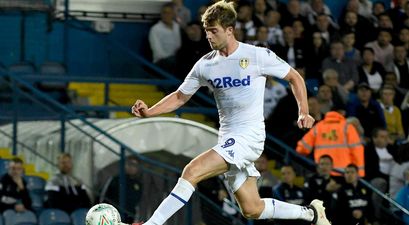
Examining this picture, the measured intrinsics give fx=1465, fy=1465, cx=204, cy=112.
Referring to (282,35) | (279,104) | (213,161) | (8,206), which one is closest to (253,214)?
(213,161)

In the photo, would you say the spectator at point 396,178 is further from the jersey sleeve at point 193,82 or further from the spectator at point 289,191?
the jersey sleeve at point 193,82

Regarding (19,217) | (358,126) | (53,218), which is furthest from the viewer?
(358,126)

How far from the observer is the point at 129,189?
16.9 meters

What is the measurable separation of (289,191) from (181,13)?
4844 mm

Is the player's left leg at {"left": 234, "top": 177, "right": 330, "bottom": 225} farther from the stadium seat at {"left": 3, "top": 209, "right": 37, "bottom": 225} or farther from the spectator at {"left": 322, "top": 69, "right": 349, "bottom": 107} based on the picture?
the spectator at {"left": 322, "top": 69, "right": 349, "bottom": 107}

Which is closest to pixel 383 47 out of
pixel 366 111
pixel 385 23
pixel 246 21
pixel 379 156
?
pixel 385 23

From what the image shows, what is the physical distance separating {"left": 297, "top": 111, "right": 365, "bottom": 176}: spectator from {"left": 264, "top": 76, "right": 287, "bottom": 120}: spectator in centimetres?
147

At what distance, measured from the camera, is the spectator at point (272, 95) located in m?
19.9

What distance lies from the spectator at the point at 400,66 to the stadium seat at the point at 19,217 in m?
7.24

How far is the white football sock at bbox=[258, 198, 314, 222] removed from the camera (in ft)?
41.8

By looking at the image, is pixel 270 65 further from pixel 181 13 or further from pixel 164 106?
pixel 181 13

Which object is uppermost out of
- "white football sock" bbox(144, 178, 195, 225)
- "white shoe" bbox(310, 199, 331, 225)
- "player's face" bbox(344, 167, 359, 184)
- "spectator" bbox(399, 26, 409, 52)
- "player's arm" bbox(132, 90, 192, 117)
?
"player's arm" bbox(132, 90, 192, 117)

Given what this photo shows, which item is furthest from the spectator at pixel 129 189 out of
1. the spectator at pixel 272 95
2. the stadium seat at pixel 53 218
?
the spectator at pixel 272 95

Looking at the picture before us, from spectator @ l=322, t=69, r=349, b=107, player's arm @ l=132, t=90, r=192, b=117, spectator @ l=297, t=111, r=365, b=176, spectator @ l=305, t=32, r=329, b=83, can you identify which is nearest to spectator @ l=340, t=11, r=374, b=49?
spectator @ l=305, t=32, r=329, b=83
